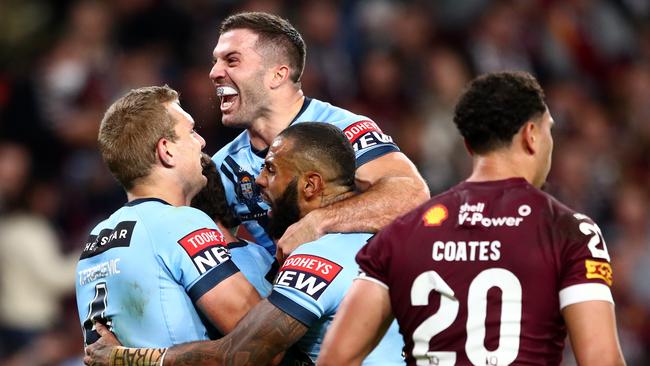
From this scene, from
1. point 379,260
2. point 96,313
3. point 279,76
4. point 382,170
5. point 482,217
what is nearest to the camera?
point 482,217

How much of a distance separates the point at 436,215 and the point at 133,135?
148 centimetres

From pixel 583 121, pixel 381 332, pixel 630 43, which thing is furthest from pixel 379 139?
pixel 630 43

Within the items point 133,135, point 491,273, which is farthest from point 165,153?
point 491,273

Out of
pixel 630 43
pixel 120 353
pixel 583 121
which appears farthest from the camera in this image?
pixel 630 43

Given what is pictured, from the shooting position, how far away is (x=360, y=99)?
38.5 feet

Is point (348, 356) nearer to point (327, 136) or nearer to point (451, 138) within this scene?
point (327, 136)

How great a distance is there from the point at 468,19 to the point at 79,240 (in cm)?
470

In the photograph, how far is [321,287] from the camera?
4.66 meters

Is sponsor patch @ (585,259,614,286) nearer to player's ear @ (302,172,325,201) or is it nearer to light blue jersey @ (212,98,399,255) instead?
player's ear @ (302,172,325,201)

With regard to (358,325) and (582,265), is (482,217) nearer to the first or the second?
(582,265)

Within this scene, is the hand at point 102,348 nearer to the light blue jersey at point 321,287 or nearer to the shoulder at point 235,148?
the light blue jersey at point 321,287

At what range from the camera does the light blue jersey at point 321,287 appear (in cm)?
464

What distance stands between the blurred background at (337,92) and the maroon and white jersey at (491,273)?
6.31 metres

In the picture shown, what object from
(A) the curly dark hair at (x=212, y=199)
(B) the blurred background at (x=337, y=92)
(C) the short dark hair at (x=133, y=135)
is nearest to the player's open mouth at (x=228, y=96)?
(A) the curly dark hair at (x=212, y=199)
